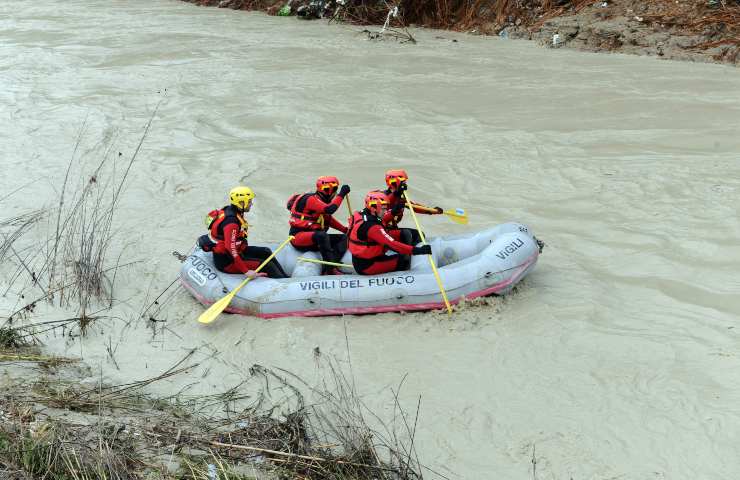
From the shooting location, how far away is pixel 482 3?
57.0ft

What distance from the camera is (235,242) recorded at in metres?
6.62

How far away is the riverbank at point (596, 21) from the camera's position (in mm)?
13469

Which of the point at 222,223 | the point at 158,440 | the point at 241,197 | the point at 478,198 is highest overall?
the point at 241,197

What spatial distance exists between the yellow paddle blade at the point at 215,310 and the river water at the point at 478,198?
17cm

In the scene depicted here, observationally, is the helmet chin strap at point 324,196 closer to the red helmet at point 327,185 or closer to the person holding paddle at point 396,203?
the red helmet at point 327,185

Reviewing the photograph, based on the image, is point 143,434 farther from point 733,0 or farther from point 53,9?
point 53,9

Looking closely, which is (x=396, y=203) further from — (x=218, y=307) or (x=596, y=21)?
(x=596, y=21)

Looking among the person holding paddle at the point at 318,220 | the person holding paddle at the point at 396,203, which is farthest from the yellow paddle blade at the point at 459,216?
the person holding paddle at the point at 318,220

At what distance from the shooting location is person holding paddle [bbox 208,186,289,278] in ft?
21.7

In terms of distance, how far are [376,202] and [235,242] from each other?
1242 mm

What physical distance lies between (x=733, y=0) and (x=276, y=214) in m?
9.82

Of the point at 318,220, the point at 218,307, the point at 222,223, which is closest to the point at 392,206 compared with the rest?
the point at 318,220

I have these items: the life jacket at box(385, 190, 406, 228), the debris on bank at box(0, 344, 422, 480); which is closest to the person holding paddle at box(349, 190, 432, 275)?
the life jacket at box(385, 190, 406, 228)

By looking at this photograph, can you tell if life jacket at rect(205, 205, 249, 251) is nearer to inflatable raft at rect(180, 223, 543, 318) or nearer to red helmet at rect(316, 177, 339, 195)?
inflatable raft at rect(180, 223, 543, 318)
